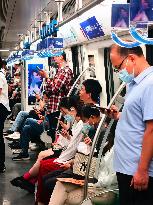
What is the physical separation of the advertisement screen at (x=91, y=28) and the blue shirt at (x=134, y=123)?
3867 mm

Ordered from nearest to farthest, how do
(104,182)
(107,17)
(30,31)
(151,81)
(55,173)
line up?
(151,81)
(104,182)
(55,173)
(107,17)
(30,31)

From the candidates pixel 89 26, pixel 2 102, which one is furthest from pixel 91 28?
pixel 2 102

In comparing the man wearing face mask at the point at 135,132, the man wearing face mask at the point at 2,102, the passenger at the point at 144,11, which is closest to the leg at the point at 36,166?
the man wearing face mask at the point at 2,102

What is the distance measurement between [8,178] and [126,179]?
13.2 ft

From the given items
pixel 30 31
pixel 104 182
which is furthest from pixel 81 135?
pixel 30 31

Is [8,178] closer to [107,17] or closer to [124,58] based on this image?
[107,17]

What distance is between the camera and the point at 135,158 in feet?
9.46

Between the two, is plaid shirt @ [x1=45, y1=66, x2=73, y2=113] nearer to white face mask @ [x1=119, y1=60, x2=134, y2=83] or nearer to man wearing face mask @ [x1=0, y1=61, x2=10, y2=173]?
man wearing face mask @ [x1=0, y1=61, x2=10, y2=173]

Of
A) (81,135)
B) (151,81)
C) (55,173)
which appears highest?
(151,81)

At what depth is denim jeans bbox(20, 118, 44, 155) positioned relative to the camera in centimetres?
800

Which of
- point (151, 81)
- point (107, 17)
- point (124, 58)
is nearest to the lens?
point (151, 81)

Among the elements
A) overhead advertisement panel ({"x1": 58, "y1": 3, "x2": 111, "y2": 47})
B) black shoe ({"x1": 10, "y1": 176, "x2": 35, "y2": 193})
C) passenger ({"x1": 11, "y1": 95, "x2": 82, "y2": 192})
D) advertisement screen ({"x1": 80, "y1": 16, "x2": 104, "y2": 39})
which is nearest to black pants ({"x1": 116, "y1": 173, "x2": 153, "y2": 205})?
passenger ({"x1": 11, "y1": 95, "x2": 82, "y2": 192})

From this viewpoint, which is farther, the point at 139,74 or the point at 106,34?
the point at 106,34

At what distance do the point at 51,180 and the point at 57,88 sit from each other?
10.1ft
